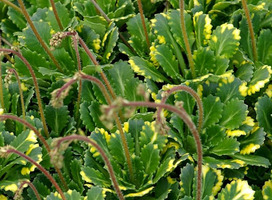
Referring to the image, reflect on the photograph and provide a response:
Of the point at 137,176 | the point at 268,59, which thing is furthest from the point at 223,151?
the point at 268,59

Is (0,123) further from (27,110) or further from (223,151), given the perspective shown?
(223,151)

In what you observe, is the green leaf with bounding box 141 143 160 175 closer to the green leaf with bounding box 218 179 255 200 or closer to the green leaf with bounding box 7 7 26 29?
the green leaf with bounding box 218 179 255 200

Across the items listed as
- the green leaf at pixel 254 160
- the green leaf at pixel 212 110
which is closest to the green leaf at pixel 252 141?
the green leaf at pixel 254 160

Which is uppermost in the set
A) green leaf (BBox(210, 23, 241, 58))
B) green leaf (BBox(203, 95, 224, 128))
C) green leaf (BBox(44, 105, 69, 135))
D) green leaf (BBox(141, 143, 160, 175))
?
green leaf (BBox(210, 23, 241, 58))

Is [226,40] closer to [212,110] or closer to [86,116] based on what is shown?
[212,110]

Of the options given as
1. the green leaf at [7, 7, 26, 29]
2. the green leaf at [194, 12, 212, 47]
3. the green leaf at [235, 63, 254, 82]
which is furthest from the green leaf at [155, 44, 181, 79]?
the green leaf at [7, 7, 26, 29]

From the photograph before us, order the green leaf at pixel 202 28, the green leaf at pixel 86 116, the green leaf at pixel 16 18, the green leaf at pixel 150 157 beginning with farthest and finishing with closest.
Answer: the green leaf at pixel 16 18, the green leaf at pixel 202 28, the green leaf at pixel 86 116, the green leaf at pixel 150 157

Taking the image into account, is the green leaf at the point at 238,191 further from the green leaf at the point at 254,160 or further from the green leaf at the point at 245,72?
the green leaf at the point at 245,72
